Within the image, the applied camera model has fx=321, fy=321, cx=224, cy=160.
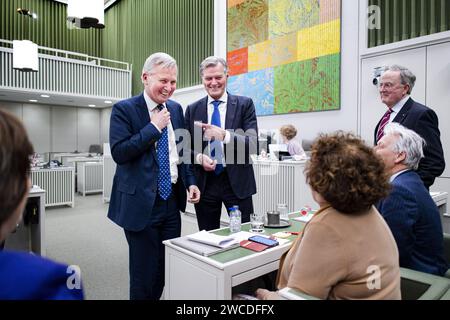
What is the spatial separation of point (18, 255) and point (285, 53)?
5.17 m

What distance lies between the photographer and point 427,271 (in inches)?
63.3

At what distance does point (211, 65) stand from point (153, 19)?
7150mm

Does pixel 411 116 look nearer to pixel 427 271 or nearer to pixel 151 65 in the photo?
pixel 427 271

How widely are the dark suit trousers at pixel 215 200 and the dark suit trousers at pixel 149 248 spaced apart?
0.27 metres

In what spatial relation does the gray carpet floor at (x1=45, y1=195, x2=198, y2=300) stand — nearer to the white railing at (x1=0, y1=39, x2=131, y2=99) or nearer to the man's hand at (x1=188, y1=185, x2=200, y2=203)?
the man's hand at (x1=188, y1=185, x2=200, y2=203)

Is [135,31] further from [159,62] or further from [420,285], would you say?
[420,285]

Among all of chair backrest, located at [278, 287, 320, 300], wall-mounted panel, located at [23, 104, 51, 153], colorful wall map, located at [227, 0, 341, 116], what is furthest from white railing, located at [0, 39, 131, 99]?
chair backrest, located at [278, 287, 320, 300]

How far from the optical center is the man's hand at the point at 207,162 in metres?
2.08

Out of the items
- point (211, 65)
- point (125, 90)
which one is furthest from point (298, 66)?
point (125, 90)

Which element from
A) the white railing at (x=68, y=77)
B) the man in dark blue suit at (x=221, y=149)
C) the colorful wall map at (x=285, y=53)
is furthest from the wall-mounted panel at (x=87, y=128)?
the man in dark blue suit at (x=221, y=149)

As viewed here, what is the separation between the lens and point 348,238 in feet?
3.51

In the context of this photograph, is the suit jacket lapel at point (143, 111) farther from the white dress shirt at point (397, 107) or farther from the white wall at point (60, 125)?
the white wall at point (60, 125)

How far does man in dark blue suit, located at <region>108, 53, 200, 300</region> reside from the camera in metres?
1.77

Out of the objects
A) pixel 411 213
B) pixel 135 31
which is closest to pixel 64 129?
pixel 135 31
